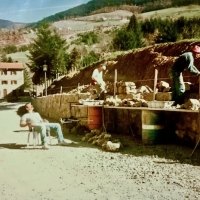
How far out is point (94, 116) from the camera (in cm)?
1226

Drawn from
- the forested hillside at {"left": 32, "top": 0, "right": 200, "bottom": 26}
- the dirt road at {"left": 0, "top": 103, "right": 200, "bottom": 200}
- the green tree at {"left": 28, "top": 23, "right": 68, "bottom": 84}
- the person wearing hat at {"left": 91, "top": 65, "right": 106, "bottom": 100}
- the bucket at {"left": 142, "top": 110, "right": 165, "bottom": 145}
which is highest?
the forested hillside at {"left": 32, "top": 0, "right": 200, "bottom": 26}

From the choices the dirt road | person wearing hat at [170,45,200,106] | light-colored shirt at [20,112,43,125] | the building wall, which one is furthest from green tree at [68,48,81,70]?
person wearing hat at [170,45,200,106]

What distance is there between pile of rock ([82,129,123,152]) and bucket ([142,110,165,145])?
92cm

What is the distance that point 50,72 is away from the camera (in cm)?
3412

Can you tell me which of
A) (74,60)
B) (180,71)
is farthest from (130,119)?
(74,60)

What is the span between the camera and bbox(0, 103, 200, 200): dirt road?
6012 mm

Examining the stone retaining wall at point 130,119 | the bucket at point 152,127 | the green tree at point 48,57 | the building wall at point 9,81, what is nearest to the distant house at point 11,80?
the building wall at point 9,81

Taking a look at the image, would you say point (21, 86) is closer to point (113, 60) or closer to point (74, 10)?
point (113, 60)

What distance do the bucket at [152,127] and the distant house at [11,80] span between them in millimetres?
50169

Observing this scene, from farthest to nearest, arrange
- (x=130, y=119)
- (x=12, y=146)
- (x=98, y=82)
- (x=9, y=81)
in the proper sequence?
(x=9, y=81) → (x=98, y=82) → (x=130, y=119) → (x=12, y=146)

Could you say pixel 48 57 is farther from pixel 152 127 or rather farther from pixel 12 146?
pixel 152 127

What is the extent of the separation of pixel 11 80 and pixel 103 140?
50.5 metres

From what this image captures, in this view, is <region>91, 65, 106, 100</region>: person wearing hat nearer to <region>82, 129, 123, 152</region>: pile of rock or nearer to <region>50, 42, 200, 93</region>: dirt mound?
<region>50, 42, 200, 93</region>: dirt mound

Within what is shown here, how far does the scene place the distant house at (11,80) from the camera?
188ft
